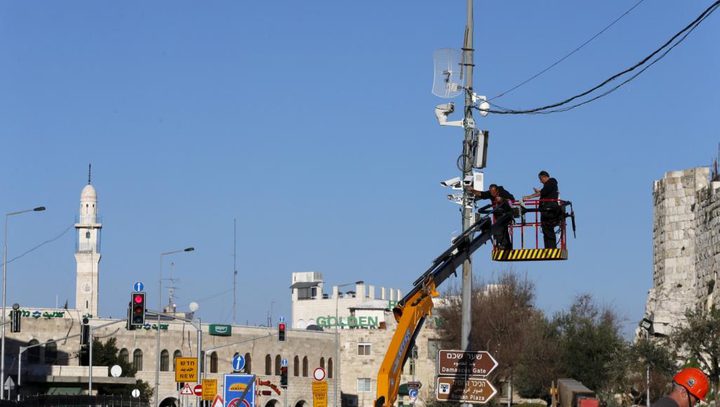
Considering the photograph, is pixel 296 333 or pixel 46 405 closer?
pixel 46 405

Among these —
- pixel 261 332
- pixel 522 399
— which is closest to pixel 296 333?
pixel 261 332

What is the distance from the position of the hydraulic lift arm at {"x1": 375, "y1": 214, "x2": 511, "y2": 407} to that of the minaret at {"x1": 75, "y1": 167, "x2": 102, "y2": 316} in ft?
335

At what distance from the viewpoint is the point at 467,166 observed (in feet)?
72.7

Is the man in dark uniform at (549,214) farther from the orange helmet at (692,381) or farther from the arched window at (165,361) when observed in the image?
the arched window at (165,361)

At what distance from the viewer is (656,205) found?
5028 cm

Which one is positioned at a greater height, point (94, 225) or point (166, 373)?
point (94, 225)

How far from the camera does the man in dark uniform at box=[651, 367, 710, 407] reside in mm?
8531

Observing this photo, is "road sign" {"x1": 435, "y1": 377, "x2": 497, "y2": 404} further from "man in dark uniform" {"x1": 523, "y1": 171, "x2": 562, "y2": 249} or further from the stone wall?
the stone wall

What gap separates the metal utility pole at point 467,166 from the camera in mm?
22250

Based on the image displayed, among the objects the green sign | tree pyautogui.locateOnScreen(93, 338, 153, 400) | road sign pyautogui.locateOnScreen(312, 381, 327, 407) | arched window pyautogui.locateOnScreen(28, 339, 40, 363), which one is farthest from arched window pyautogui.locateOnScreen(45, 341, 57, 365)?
road sign pyautogui.locateOnScreen(312, 381, 327, 407)

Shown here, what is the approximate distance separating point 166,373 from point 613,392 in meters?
58.4

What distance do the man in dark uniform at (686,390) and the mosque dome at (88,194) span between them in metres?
122

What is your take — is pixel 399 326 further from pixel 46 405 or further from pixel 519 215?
pixel 46 405

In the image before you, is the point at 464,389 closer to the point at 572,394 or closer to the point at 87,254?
the point at 572,394
